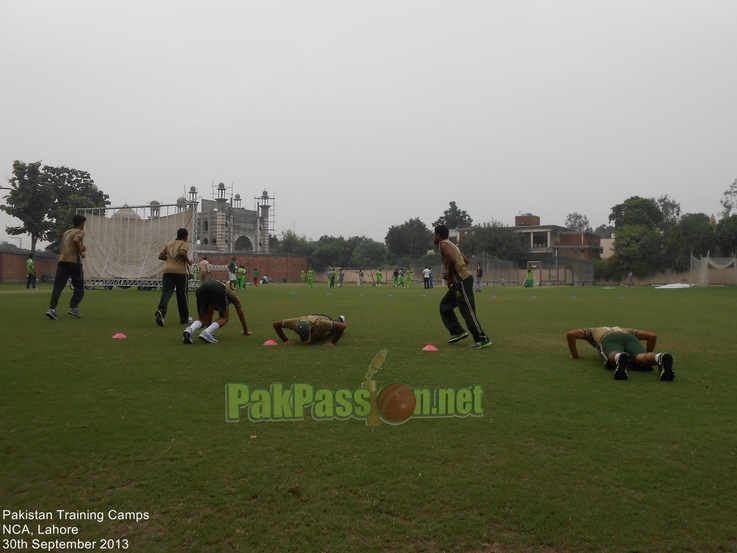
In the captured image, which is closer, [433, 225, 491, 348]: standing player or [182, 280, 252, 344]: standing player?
[433, 225, 491, 348]: standing player

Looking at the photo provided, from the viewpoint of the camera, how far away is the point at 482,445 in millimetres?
4035

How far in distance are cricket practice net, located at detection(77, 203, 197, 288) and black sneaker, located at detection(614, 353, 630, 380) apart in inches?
913

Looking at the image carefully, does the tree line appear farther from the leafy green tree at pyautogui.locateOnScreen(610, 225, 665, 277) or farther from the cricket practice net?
the cricket practice net

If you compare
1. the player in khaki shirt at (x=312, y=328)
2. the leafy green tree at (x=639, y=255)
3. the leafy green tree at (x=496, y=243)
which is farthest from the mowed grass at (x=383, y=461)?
the leafy green tree at (x=496, y=243)

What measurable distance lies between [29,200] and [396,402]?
57.4m

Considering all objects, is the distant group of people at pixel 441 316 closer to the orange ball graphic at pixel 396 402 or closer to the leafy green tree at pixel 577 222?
the orange ball graphic at pixel 396 402

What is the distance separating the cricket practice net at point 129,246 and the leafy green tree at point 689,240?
47.0 metres

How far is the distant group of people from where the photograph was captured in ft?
22.0

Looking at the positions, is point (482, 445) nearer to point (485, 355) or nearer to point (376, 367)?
point (376, 367)

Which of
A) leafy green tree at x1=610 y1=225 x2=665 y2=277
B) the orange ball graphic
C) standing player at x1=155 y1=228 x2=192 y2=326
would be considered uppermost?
leafy green tree at x1=610 y1=225 x2=665 y2=277

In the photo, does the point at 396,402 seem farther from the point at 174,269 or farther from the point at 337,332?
the point at 174,269

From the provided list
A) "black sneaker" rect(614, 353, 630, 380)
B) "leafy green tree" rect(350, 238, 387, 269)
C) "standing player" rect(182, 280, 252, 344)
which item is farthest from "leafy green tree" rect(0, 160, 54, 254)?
"black sneaker" rect(614, 353, 630, 380)

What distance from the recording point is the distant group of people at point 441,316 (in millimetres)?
6699

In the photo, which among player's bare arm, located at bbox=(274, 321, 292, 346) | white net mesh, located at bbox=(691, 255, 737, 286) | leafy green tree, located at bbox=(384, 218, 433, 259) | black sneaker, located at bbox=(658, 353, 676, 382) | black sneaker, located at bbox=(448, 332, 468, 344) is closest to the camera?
black sneaker, located at bbox=(658, 353, 676, 382)
